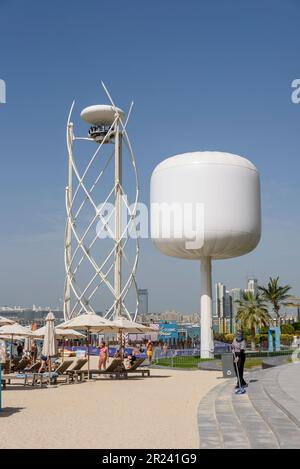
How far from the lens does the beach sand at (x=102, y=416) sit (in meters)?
8.76

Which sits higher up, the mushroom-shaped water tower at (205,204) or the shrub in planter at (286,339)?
the mushroom-shaped water tower at (205,204)

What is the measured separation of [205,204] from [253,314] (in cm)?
2236

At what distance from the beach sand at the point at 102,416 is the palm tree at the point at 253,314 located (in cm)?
3750

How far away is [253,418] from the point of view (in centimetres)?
1038

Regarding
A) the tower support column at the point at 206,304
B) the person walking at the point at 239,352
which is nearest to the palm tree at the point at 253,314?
the tower support column at the point at 206,304

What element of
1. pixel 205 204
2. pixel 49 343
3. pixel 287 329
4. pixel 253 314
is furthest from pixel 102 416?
pixel 287 329

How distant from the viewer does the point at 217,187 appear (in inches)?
1426

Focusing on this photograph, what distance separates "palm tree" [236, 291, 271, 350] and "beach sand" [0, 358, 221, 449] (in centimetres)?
3750

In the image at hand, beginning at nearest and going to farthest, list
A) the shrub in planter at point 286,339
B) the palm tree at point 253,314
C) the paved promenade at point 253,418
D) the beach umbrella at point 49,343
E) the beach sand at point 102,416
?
the paved promenade at point 253,418, the beach sand at point 102,416, the beach umbrella at point 49,343, the shrub in planter at point 286,339, the palm tree at point 253,314

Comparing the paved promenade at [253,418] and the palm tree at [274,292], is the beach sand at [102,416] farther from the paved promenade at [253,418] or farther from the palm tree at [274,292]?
the palm tree at [274,292]

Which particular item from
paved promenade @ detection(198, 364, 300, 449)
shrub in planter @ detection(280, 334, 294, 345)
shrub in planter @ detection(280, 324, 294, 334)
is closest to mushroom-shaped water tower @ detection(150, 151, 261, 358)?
shrub in planter @ detection(280, 334, 294, 345)

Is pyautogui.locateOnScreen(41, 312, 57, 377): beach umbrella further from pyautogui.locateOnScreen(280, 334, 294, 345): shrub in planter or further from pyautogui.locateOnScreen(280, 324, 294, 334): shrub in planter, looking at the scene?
pyautogui.locateOnScreen(280, 324, 294, 334): shrub in planter
